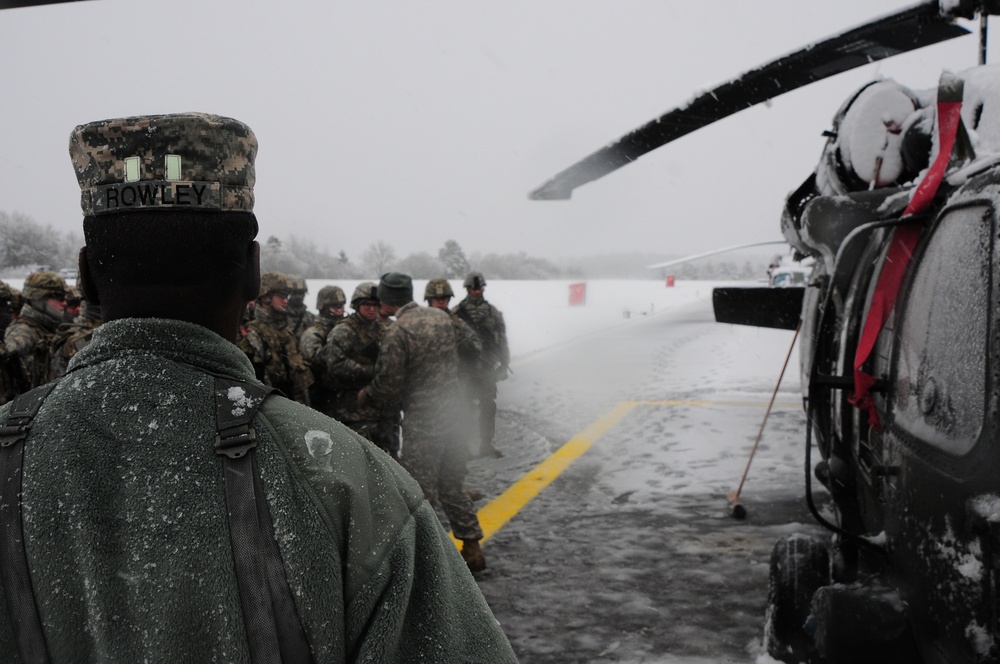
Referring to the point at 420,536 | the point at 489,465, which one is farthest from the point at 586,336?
the point at 420,536

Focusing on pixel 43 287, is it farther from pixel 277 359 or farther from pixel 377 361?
pixel 377 361

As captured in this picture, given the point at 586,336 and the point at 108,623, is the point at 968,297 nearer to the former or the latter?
the point at 108,623

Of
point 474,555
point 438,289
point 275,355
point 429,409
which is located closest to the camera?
point 474,555

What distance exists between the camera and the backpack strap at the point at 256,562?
3.21 feet

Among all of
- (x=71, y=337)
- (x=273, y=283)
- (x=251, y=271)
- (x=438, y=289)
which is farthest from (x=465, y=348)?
(x=251, y=271)

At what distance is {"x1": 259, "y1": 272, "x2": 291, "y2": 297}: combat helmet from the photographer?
6045mm

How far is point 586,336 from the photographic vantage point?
65.7 feet

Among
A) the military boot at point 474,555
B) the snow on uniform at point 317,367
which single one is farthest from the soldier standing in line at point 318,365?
the military boot at point 474,555

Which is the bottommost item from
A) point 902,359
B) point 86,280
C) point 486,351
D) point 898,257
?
point 486,351

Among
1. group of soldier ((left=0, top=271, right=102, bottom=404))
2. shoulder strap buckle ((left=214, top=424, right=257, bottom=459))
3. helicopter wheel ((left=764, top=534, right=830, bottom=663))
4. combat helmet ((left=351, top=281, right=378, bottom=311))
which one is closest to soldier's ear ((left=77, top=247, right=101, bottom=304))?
shoulder strap buckle ((left=214, top=424, right=257, bottom=459))

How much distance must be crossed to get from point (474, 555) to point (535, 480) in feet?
6.74

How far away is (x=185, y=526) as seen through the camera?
3.26 ft

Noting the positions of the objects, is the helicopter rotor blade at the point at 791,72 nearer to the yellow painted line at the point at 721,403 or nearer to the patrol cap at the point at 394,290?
the patrol cap at the point at 394,290

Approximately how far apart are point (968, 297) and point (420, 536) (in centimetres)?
196
